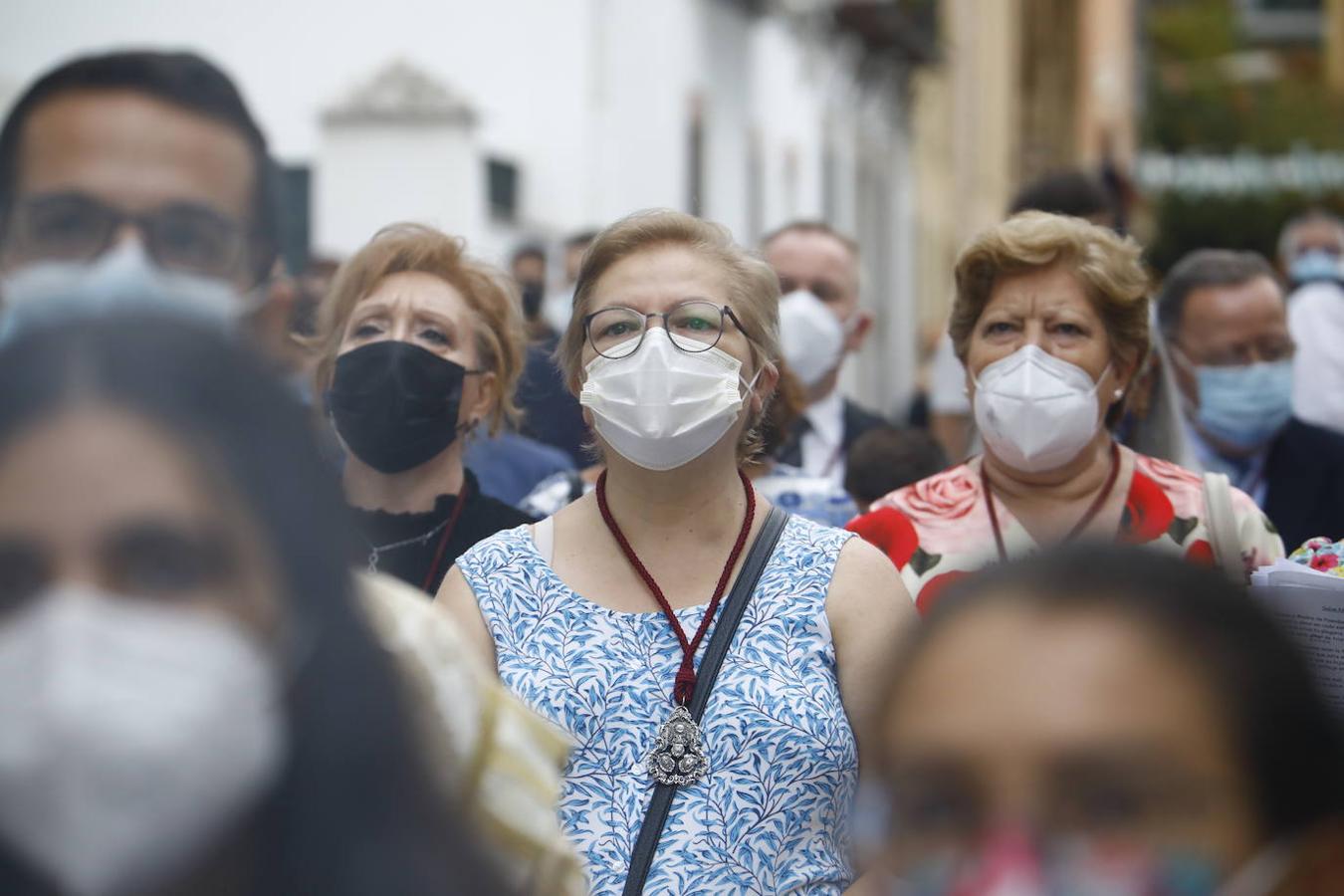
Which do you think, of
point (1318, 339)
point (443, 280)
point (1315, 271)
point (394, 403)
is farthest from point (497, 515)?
point (1315, 271)

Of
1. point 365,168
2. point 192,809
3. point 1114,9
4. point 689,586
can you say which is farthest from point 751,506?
point 1114,9

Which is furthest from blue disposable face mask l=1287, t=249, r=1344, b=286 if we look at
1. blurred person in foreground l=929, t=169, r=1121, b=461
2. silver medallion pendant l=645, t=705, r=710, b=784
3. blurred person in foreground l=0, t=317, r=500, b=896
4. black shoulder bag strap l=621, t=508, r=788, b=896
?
blurred person in foreground l=0, t=317, r=500, b=896

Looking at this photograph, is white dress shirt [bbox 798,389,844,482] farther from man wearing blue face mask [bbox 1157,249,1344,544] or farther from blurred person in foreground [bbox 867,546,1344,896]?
blurred person in foreground [bbox 867,546,1344,896]

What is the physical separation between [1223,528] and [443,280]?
182 cm

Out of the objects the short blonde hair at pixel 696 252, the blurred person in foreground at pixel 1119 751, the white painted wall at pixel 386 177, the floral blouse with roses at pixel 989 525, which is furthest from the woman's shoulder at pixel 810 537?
the white painted wall at pixel 386 177

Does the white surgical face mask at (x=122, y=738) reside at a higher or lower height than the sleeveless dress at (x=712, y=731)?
higher

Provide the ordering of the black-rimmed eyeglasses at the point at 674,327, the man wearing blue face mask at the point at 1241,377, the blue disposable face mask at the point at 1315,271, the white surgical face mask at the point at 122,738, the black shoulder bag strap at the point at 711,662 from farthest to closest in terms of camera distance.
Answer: the blue disposable face mask at the point at 1315,271
the man wearing blue face mask at the point at 1241,377
the black-rimmed eyeglasses at the point at 674,327
the black shoulder bag strap at the point at 711,662
the white surgical face mask at the point at 122,738

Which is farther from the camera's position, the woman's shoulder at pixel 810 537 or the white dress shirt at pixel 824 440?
the white dress shirt at pixel 824 440

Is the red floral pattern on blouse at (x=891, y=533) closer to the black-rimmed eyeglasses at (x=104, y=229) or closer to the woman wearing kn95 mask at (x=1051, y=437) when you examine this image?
the woman wearing kn95 mask at (x=1051, y=437)

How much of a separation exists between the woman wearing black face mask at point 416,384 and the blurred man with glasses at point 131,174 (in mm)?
1434

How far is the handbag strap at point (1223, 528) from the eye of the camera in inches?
174

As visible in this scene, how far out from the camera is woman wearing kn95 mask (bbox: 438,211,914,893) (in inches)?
132

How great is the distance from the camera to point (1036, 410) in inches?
180

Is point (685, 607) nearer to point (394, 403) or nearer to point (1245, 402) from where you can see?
point (394, 403)
